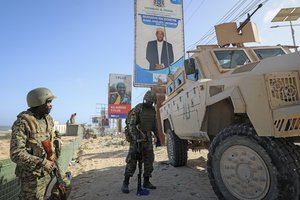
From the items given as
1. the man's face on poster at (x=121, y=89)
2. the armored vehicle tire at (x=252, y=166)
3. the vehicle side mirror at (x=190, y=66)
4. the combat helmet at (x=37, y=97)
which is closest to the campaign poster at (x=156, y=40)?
the man's face on poster at (x=121, y=89)

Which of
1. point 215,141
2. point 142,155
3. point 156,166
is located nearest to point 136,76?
point 156,166

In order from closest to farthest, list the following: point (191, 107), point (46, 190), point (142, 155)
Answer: point (46, 190) < point (191, 107) < point (142, 155)

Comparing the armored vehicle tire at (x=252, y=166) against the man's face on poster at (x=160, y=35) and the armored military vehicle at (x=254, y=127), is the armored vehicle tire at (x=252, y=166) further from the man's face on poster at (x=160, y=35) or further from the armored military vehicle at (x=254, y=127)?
the man's face on poster at (x=160, y=35)

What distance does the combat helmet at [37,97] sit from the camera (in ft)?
9.45

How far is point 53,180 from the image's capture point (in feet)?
9.39

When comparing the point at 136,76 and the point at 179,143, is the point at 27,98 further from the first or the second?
the point at 136,76

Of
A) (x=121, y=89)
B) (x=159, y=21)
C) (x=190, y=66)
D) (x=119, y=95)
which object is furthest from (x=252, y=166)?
(x=121, y=89)

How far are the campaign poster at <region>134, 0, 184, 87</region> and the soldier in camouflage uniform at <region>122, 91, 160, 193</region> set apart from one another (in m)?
11.5

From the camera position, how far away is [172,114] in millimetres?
6355

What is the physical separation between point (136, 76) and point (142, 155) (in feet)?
40.5

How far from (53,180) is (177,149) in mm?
4287

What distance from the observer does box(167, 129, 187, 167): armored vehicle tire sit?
22.1ft

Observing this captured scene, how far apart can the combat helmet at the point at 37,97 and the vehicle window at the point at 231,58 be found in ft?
9.40

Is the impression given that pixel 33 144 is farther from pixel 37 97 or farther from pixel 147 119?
pixel 147 119
